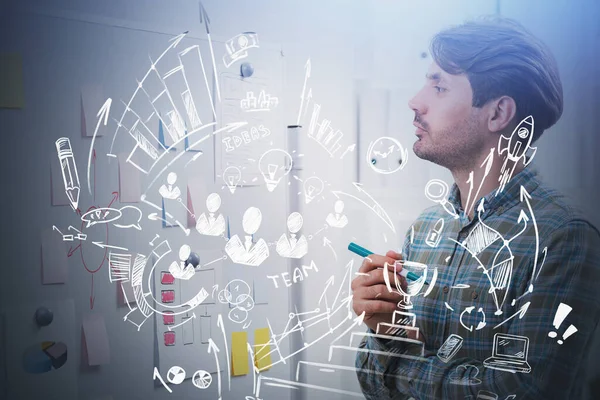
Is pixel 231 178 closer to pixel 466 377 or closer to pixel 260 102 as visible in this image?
pixel 260 102

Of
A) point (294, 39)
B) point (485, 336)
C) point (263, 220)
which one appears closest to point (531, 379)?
point (485, 336)

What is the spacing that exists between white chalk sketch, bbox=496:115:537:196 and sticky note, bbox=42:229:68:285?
3.23 ft

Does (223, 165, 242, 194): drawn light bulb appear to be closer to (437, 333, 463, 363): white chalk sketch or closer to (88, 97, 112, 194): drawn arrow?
(88, 97, 112, 194): drawn arrow

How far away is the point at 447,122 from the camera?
132 cm

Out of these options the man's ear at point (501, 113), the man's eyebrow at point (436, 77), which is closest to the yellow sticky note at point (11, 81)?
the man's eyebrow at point (436, 77)

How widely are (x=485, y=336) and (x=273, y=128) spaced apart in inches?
26.3

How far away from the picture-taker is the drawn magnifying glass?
1340mm

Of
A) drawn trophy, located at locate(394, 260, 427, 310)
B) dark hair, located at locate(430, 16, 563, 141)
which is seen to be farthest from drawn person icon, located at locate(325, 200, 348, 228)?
dark hair, located at locate(430, 16, 563, 141)

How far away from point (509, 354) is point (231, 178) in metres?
0.73

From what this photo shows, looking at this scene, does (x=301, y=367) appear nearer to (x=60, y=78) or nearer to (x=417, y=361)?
(x=417, y=361)

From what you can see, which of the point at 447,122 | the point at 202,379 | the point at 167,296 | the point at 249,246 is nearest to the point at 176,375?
the point at 202,379

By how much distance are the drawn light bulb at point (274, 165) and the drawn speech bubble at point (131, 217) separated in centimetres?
30

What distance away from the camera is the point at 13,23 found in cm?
126

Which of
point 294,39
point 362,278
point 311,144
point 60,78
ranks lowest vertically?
point 362,278
